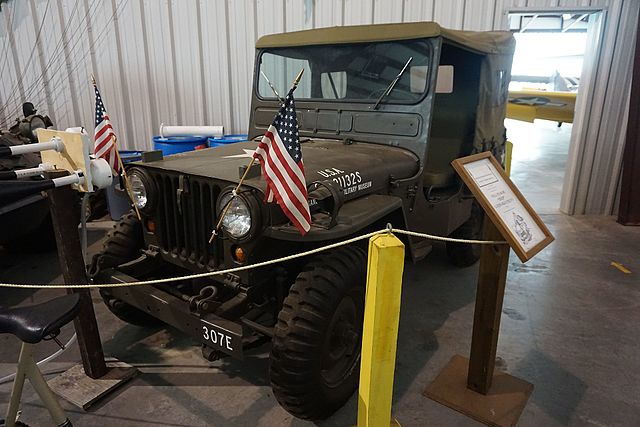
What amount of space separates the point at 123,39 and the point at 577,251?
5520 mm

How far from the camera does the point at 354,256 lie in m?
2.24

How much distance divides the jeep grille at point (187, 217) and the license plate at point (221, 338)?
346mm

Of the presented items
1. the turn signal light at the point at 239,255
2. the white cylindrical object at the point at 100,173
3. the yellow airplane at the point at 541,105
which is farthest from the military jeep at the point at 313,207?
the yellow airplane at the point at 541,105

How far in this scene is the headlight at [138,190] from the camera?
2.43 metres

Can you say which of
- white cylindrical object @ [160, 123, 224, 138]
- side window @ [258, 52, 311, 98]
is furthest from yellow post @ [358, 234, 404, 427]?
white cylindrical object @ [160, 123, 224, 138]

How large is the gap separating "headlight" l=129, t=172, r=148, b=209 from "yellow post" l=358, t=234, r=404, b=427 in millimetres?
1429

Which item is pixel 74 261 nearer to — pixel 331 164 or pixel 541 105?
pixel 331 164

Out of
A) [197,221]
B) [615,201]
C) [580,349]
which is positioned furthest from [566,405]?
[615,201]

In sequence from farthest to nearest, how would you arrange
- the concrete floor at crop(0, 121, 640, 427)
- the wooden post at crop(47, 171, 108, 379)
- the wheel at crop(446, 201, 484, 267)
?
the wheel at crop(446, 201, 484, 267)
the concrete floor at crop(0, 121, 640, 427)
the wooden post at crop(47, 171, 108, 379)

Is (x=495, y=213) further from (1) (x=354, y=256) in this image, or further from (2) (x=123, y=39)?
(2) (x=123, y=39)

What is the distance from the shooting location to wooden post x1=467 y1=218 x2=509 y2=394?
2.22m

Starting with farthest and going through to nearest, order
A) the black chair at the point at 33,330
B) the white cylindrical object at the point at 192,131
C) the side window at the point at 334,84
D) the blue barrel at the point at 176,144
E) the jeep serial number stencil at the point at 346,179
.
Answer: the white cylindrical object at the point at 192,131 → the blue barrel at the point at 176,144 → the side window at the point at 334,84 → the jeep serial number stencil at the point at 346,179 → the black chair at the point at 33,330

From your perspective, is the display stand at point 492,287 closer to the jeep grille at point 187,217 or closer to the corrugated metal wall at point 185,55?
the jeep grille at point 187,217

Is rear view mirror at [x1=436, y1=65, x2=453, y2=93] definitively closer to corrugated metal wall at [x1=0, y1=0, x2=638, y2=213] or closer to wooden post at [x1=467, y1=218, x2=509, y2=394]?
wooden post at [x1=467, y1=218, x2=509, y2=394]
